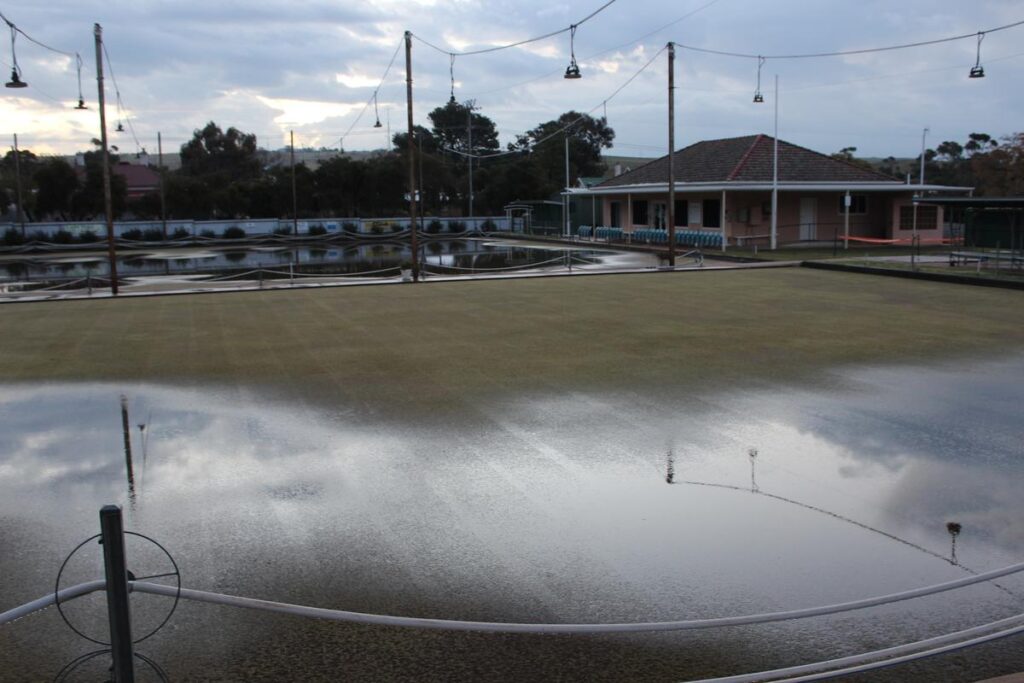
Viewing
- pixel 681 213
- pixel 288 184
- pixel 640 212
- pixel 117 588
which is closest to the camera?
pixel 117 588

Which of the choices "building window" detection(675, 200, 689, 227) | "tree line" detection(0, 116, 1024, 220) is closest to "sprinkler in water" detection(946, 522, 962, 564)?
"building window" detection(675, 200, 689, 227)

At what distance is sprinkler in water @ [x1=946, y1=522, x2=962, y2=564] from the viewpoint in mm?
6223

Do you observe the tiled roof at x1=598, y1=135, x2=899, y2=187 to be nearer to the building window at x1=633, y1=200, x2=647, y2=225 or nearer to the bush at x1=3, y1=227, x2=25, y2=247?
the building window at x1=633, y1=200, x2=647, y2=225

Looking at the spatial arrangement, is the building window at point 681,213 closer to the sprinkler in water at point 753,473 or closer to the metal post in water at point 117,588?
the sprinkler in water at point 753,473

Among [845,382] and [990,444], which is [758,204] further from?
[990,444]

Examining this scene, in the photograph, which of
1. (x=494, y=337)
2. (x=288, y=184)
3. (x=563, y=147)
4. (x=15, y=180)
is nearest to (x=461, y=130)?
(x=563, y=147)

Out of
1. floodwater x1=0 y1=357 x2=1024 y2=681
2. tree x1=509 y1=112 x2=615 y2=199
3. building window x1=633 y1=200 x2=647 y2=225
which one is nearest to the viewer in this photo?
floodwater x1=0 y1=357 x2=1024 y2=681

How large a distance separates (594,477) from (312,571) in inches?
114

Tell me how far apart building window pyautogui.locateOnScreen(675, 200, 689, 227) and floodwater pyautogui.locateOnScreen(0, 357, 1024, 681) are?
123ft

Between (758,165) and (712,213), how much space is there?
10.7 feet

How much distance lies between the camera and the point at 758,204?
44.5 m

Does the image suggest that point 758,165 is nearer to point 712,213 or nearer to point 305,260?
point 712,213

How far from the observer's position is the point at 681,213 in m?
48.2

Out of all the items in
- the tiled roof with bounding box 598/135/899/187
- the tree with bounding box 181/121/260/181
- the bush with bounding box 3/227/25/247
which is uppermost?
the tree with bounding box 181/121/260/181
